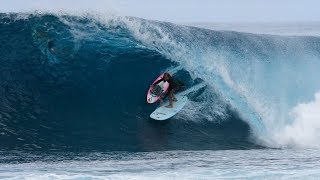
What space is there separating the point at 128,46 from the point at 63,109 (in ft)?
14.9

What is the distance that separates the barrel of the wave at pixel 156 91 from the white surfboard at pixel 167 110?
322 millimetres

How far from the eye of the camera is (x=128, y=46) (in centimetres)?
1884

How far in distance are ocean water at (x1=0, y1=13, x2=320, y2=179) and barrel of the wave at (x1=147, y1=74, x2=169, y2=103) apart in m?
0.22

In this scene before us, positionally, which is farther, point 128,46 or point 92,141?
point 128,46

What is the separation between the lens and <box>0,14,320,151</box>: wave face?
14164 millimetres

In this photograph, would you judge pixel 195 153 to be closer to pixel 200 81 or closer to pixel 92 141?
pixel 92 141

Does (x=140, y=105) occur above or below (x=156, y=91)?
below

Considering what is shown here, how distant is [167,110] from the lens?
50.4 feet

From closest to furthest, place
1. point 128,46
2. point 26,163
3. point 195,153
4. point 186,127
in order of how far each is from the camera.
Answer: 1. point 26,163
2. point 195,153
3. point 186,127
4. point 128,46

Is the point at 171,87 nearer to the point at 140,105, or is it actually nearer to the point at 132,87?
the point at 140,105

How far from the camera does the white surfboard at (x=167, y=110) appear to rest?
1505cm

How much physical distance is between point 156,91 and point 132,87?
1.30m

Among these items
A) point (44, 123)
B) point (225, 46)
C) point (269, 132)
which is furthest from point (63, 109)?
point (225, 46)

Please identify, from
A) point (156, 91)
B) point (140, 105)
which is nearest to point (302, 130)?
point (156, 91)
